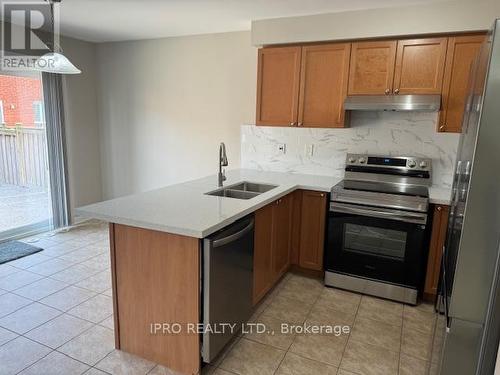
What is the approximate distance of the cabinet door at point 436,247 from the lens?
279cm

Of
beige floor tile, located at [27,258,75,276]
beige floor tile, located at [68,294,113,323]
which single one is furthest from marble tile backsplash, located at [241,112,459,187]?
beige floor tile, located at [27,258,75,276]

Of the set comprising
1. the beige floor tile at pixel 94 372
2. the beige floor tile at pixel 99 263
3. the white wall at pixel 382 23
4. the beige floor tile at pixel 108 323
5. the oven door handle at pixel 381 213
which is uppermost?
the white wall at pixel 382 23

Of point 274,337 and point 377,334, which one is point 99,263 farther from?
point 377,334

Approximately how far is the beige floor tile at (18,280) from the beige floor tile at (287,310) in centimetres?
216

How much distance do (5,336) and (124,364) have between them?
3.04 ft

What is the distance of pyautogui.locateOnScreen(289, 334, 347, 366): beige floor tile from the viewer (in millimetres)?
2260

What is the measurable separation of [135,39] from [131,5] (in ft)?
4.86

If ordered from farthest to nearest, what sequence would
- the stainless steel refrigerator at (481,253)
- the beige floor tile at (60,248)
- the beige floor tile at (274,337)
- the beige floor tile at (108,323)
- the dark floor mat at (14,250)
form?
1. the beige floor tile at (60,248)
2. the dark floor mat at (14,250)
3. the beige floor tile at (108,323)
4. the beige floor tile at (274,337)
5. the stainless steel refrigerator at (481,253)

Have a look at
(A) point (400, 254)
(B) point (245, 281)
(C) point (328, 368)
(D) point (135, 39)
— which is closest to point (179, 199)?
(B) point (245, 281)

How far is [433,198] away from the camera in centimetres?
281

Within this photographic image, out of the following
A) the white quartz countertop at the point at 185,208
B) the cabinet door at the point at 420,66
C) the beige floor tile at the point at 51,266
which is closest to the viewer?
the white quartz countertop at the point at 185,208

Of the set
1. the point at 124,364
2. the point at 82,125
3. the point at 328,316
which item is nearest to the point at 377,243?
the point at 328,316

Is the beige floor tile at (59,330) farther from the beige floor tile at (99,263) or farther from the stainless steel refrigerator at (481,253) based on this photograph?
the stainless steel refrigerator at (481,253)

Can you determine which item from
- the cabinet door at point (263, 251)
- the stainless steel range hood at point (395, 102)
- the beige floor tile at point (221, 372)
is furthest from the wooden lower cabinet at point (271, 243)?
the stainless steel range hood at point (395, 102)
